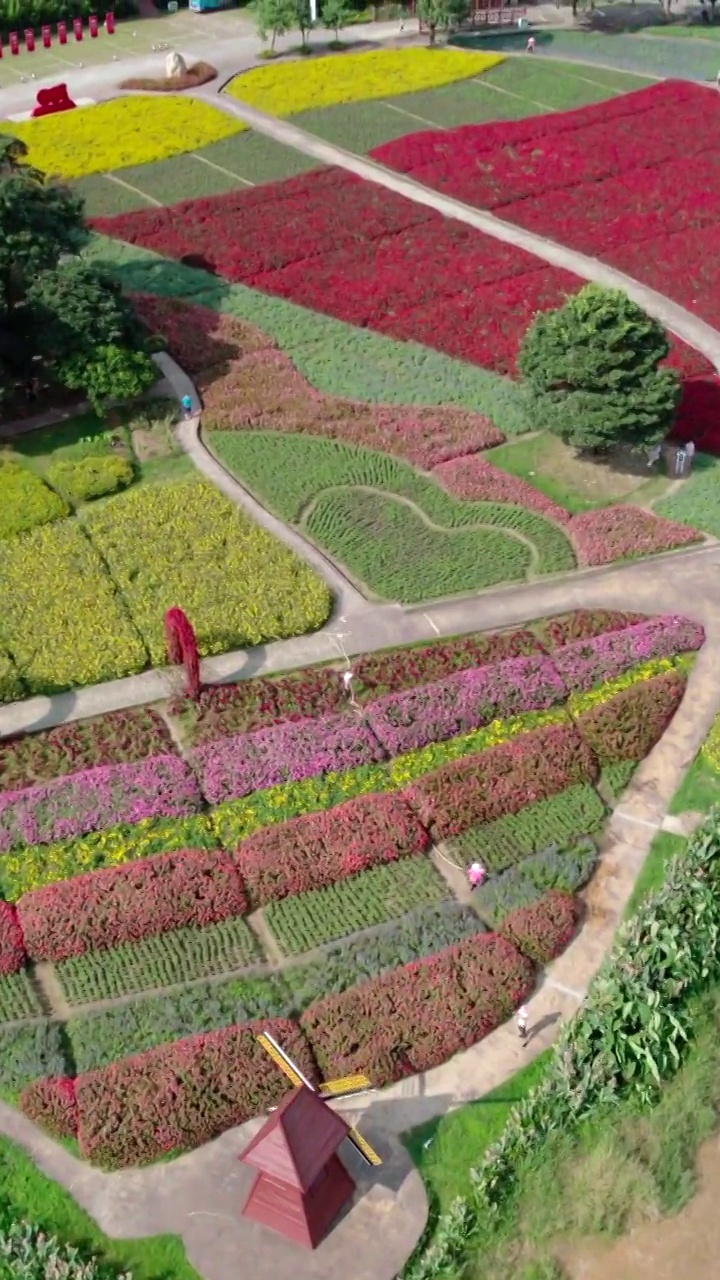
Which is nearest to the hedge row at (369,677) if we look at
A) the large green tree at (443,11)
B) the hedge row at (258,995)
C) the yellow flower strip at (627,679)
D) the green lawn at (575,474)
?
the yellow flower strip at (627,679)

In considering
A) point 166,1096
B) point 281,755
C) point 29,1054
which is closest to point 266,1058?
point 166,1096

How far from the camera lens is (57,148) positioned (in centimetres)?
5922

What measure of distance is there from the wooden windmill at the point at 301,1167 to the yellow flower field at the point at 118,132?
158ft

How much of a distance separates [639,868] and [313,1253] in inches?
428

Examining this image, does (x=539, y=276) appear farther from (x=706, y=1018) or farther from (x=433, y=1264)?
(x=433, y=1264)

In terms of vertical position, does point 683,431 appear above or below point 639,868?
above

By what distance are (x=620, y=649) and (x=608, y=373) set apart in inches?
Answer: 347

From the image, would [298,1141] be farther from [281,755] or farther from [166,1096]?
[281,755]

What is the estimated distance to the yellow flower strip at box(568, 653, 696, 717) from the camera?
1208 inches

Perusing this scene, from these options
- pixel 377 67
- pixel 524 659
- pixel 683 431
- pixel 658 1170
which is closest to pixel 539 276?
pixel 683 431

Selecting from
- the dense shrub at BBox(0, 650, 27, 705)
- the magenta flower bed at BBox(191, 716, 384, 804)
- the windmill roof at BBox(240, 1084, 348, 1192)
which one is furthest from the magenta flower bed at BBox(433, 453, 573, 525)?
the windmill roof at BBox(240, 1084, 348, 1192)

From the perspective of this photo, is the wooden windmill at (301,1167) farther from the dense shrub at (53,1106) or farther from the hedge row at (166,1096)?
the dense shrub at (53,1106)

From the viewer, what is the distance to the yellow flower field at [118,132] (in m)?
58.1

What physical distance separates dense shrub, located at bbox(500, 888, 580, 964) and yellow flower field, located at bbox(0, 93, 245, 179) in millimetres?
44317
